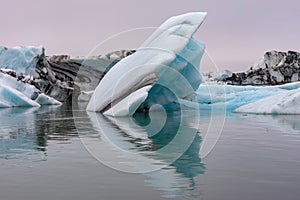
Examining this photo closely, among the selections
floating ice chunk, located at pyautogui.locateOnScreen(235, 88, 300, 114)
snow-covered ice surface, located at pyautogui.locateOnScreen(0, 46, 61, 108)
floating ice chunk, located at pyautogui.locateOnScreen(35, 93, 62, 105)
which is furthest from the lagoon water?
floating ice chunk, located at pyautogui.locateOnScreen(35, 93, 62, 105)

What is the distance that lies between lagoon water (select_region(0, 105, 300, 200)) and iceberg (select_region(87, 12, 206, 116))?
6.55 meters

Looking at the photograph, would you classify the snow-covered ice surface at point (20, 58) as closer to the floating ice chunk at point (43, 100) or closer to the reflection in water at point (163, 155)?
the floating ice chunk at point (43, 100)

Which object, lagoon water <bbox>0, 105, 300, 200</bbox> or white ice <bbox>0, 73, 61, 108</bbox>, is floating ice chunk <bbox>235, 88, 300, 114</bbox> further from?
white ice <bbox>0, 73, 61, 108</bbox>

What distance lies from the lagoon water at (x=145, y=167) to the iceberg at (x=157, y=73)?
6.55 m

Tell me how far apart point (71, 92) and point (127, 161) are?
1432 inches

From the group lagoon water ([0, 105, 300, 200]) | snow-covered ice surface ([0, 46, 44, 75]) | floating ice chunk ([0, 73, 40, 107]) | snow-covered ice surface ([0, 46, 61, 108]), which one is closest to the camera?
lagoon water ([0, 105, 300, 200])

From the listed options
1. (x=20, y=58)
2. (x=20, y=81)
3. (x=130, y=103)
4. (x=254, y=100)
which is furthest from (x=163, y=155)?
(x=20, y=58)

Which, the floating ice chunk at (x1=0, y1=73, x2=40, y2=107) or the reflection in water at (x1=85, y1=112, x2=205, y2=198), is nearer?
the reflection in water at (x1=85, y1=112, x2=205, y2=198)

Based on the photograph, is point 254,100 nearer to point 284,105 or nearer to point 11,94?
point 284,105

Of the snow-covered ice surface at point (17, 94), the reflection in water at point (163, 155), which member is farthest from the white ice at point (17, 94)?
the reflection in water at point (163, 155)

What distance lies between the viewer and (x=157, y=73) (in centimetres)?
1711

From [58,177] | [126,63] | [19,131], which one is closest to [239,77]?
[126,63]

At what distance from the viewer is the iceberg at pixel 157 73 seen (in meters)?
16.8

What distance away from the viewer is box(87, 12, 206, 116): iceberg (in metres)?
16.8
